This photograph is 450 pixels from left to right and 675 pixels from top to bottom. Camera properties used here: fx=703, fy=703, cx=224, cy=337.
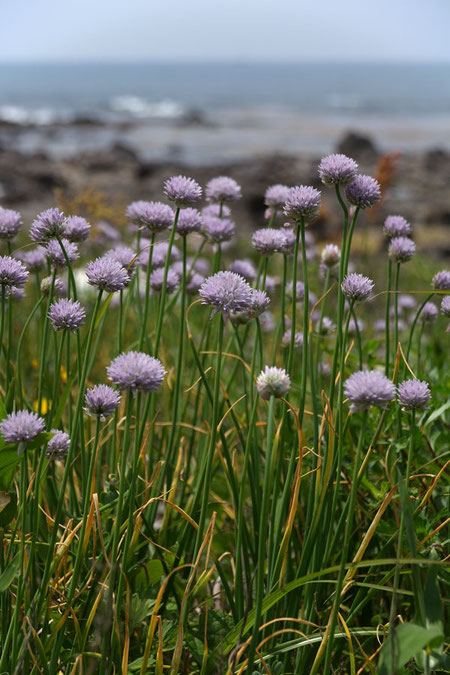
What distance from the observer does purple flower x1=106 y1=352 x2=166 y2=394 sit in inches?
38.0

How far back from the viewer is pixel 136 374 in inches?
38.0

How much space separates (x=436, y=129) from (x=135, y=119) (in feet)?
43.5

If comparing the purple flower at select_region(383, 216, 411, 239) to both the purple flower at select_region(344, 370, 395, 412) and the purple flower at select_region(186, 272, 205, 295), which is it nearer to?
the purple flower at select_region(186, 272, 205, 295)

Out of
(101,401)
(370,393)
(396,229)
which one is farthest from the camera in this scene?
(396,229)

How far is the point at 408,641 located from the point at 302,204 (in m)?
0.73

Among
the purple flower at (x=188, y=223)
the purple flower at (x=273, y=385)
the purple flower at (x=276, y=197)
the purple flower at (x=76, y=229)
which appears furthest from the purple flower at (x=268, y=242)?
the purple flower at (x=273, y=385)

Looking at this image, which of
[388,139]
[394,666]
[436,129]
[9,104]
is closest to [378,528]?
[394,666]

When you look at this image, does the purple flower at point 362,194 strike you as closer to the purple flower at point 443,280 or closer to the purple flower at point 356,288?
the purple flower at point 356,288

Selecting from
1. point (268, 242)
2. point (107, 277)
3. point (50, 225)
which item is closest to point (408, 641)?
point (107, 277)

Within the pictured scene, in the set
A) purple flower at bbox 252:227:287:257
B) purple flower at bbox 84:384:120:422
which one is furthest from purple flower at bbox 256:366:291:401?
purple flower at bbox 252:227:287:257

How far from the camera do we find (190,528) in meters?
1.41

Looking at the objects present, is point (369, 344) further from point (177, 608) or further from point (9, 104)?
point (9, 104)

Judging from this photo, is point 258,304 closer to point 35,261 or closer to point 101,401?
point 101,401

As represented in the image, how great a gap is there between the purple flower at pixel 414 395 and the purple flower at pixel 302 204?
35 cm
